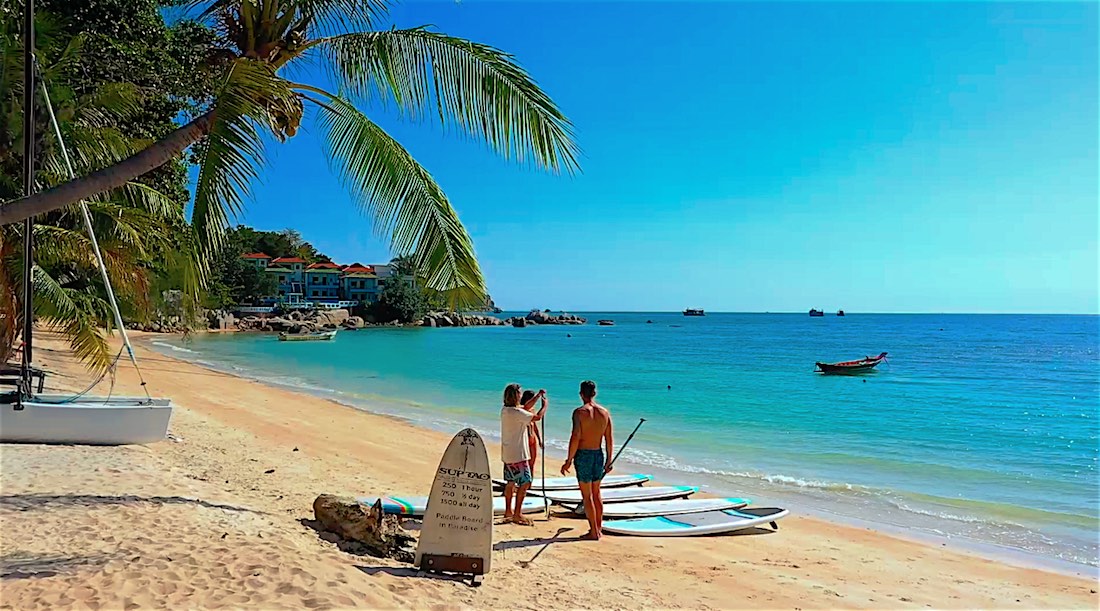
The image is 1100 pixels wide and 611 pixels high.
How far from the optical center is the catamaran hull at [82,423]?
7520 millimetres

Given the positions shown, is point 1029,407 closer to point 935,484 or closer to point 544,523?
point 935,484

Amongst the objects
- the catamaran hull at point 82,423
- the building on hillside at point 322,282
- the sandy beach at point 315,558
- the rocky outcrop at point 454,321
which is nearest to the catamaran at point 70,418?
the catamaran hull at point 82,423

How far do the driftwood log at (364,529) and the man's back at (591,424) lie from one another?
1686mm

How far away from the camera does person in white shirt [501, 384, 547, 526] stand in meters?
6.11

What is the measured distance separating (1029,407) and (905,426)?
288 inches

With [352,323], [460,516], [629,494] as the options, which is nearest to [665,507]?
[629,494]

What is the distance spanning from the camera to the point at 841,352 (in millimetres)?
50344

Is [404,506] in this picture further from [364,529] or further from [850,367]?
[850,367]

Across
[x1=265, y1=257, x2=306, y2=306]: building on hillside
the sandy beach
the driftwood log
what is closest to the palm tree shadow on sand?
the sandy beach

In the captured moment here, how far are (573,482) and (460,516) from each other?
389cm

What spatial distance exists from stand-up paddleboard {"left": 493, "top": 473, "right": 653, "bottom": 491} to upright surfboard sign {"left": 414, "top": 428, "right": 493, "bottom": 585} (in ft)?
9.29

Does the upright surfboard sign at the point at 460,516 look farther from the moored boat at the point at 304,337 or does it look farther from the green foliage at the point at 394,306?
the green foliage at the point at 394,306

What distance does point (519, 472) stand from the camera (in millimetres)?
6324

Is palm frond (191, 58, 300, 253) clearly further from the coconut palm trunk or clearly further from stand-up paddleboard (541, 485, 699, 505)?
stand-up paddleboard (541, 485, 699, 505)
